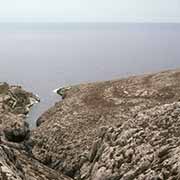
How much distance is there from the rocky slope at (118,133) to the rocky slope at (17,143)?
7.96 feet

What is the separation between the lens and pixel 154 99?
62875 mm

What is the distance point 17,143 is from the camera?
42.1 m

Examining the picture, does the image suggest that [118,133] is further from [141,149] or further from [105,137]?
[141,149]

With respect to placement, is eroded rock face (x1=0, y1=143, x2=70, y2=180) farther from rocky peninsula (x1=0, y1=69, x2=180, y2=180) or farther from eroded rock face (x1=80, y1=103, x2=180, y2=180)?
eroded rock face (x1=80, y1=103, x2=180, y2=180)

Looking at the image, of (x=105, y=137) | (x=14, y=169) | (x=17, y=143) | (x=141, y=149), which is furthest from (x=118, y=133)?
(x=17, y=143)

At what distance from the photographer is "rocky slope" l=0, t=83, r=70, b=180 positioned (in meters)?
20.9

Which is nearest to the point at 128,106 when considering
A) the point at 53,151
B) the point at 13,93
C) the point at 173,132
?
the point at 53,151

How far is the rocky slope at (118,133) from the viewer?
2366 cm

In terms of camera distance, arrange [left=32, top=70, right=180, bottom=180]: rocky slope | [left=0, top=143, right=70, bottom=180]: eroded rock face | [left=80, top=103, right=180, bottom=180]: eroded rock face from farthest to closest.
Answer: [left=32, top=70, right=180, bottom=180]: rocky slope → [left=80, top=103, right=180, bottom=180]: eroded rock face → [left=0, top=143, right=70, bottom=180]: eroded rock face

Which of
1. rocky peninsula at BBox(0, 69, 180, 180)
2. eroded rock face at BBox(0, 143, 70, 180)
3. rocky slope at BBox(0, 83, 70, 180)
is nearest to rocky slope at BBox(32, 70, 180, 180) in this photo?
rocky peninsula at BBox(0, 69, 180, 180)

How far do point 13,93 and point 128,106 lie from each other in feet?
163

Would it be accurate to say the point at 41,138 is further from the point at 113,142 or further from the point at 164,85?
the point at 164,85

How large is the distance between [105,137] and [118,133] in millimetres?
1385

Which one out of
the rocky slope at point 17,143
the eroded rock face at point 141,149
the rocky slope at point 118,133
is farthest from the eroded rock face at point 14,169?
the rocky slope at point 118,133
